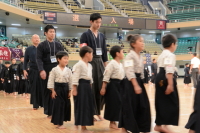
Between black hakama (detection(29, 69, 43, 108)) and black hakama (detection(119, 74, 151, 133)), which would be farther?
black hakama (detection(29, 69, 43, 108))

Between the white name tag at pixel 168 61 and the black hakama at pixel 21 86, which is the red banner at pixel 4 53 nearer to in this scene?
the black hakama at pixel 21 86

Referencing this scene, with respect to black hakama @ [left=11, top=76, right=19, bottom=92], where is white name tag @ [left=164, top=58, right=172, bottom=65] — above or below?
above

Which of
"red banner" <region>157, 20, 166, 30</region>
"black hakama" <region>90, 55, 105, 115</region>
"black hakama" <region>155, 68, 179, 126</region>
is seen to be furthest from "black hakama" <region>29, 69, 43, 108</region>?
"red banner" <region>157, 20, 166, 30</region>

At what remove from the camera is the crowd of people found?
340 cm

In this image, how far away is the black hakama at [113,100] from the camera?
163 inches

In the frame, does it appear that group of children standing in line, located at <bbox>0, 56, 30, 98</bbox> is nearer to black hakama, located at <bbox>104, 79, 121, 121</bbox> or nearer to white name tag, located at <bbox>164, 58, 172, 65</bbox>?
black hakama, located at <bbox>104, 79, 121, 121</bbox>

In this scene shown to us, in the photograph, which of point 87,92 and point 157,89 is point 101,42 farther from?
point 157,89

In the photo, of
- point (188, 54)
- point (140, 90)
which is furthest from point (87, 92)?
point (188, 54)

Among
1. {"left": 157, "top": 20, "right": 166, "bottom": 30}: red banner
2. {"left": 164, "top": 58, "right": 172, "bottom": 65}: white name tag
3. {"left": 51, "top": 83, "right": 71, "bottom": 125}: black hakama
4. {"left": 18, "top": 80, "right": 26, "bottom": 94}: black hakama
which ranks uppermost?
{"left": 157, "top": 20, "right": 166, "bottom": 30}: red banner

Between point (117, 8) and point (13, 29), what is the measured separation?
10319mm

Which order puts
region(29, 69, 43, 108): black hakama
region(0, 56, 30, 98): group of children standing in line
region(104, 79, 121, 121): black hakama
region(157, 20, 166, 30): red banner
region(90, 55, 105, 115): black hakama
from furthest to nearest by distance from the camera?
region(157, 20, 166, 30): red banner
region(0, 56, 30, 98): group of children standing in line
region(29, 69, 43, 108): black hakama
region(90, 55, 105, 115): black hakama
region(104, 79, 121, 121): black hakama

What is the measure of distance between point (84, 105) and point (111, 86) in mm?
577

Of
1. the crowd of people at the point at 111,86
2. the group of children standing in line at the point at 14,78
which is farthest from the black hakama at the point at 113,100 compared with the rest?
the group of children standing in line at the point at 14,78

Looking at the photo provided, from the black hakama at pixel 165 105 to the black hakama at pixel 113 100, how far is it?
74 centimetres
